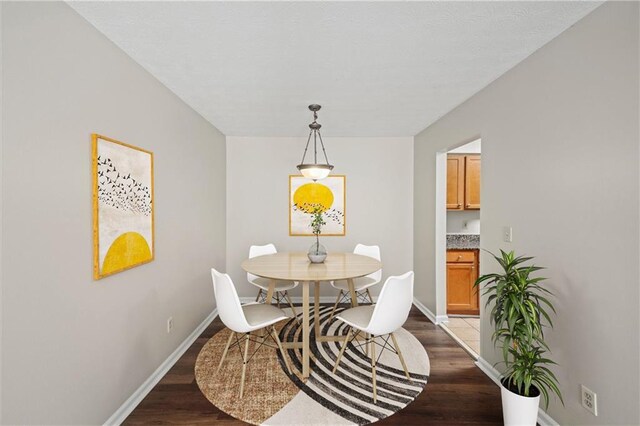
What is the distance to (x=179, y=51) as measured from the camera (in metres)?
1.88

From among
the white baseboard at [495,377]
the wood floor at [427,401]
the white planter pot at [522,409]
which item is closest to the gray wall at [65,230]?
the wood floor at [427,401]

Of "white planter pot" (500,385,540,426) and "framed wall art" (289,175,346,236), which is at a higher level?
"framed wall art" (289,175,346,236)

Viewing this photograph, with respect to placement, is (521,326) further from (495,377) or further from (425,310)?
(425,310)

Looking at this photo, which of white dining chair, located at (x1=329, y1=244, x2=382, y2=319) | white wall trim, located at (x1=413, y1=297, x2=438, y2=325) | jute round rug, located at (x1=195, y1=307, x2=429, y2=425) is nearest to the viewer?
jute round rug, located at (x1=195, y1=307, x2=429, y2=425)

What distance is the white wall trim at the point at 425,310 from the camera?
3.53 meters

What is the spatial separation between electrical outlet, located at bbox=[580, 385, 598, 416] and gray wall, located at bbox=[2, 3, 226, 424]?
2868 millimetres

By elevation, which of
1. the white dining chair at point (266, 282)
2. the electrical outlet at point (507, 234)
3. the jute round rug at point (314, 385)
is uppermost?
the electrical outlet at point (507, 234)

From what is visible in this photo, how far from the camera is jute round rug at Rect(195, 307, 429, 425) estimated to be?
1.97 m

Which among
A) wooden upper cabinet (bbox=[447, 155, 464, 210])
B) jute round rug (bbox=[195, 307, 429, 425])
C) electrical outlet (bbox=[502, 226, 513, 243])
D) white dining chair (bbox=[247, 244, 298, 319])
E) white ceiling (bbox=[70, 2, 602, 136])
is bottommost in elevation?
jute round rug (bbox=[195, 307, 429, 425])

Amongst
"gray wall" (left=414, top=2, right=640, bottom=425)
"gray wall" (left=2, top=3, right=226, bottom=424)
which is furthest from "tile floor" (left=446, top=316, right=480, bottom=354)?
"gray wall" (left=2, top=3, right=226, bottom=424)

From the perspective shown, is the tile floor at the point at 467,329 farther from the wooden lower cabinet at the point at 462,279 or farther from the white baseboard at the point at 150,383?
the white baseboard at the point at 150,383

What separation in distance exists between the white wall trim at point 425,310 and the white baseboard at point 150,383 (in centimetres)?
284

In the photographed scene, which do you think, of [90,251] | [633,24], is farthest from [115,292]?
[633,24]

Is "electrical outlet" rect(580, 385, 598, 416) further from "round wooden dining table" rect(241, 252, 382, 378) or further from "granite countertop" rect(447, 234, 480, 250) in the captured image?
"granite countertop" rect(447, 234, 480, 250)
